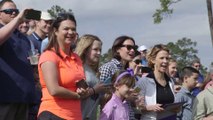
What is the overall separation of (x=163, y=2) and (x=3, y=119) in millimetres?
19036

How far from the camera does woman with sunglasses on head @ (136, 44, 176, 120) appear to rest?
26.6ft

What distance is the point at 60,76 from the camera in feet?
19.9

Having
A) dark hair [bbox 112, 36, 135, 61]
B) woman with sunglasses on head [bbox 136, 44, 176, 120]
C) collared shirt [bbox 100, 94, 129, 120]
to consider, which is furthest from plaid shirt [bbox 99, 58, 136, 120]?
dark hair [bbox 112, 36, 135, 61]

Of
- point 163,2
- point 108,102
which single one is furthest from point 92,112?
point 163,2

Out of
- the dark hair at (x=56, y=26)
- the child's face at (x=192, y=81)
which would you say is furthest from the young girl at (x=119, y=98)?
the child's face at (x=192, y=81)

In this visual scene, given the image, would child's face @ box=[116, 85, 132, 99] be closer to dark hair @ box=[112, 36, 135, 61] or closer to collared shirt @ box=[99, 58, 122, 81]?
collared shirt @ box=[99, 58, 122, 81]

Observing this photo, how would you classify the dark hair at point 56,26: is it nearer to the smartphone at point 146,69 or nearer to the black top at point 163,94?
the black top at point 163,94

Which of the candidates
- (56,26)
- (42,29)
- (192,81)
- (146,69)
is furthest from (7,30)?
(192,81)

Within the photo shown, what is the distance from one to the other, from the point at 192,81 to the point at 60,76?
463cm

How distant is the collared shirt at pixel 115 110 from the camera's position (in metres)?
7.63

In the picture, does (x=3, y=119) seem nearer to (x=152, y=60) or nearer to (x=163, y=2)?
(x=152, y=60)

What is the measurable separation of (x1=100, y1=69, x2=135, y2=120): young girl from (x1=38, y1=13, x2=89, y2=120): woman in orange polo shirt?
4.54ft

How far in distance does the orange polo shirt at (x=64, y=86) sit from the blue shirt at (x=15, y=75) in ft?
0.55

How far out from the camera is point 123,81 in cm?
798
